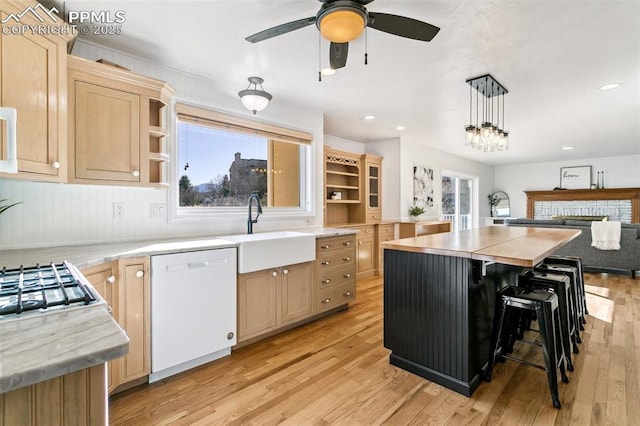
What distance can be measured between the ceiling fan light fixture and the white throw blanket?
557cm

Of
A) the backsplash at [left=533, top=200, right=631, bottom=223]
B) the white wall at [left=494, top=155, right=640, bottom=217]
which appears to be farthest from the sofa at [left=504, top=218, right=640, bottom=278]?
the white wall at [left=494, top=155, right=640, bottom=217]

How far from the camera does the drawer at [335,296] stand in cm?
317

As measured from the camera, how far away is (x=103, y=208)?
233 cm

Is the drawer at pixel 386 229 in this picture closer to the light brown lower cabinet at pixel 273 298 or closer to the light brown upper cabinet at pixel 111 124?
the light brown lower cabinet at pixel 273 298

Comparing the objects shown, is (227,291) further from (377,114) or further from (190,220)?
(377,114)

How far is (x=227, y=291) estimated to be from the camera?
237 centimetres

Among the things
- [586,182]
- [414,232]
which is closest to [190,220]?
[414,232]

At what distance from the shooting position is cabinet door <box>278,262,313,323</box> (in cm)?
281

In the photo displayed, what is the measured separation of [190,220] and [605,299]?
5.02 metres

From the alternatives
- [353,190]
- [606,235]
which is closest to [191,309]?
[353,190]

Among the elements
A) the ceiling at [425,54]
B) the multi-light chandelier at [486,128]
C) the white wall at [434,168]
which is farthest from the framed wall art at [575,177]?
the multi-light chandelier at [486,128]

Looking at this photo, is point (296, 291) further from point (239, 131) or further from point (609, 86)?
point (609, 86)

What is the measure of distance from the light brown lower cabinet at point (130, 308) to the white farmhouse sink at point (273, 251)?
70cm

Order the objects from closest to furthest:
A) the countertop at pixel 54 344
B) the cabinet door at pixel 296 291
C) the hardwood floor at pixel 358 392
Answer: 1. the countertop at pixel 54 344
2. the hardwood floor at pixel 358 392
3. the cabinet door at pixel 296 291
